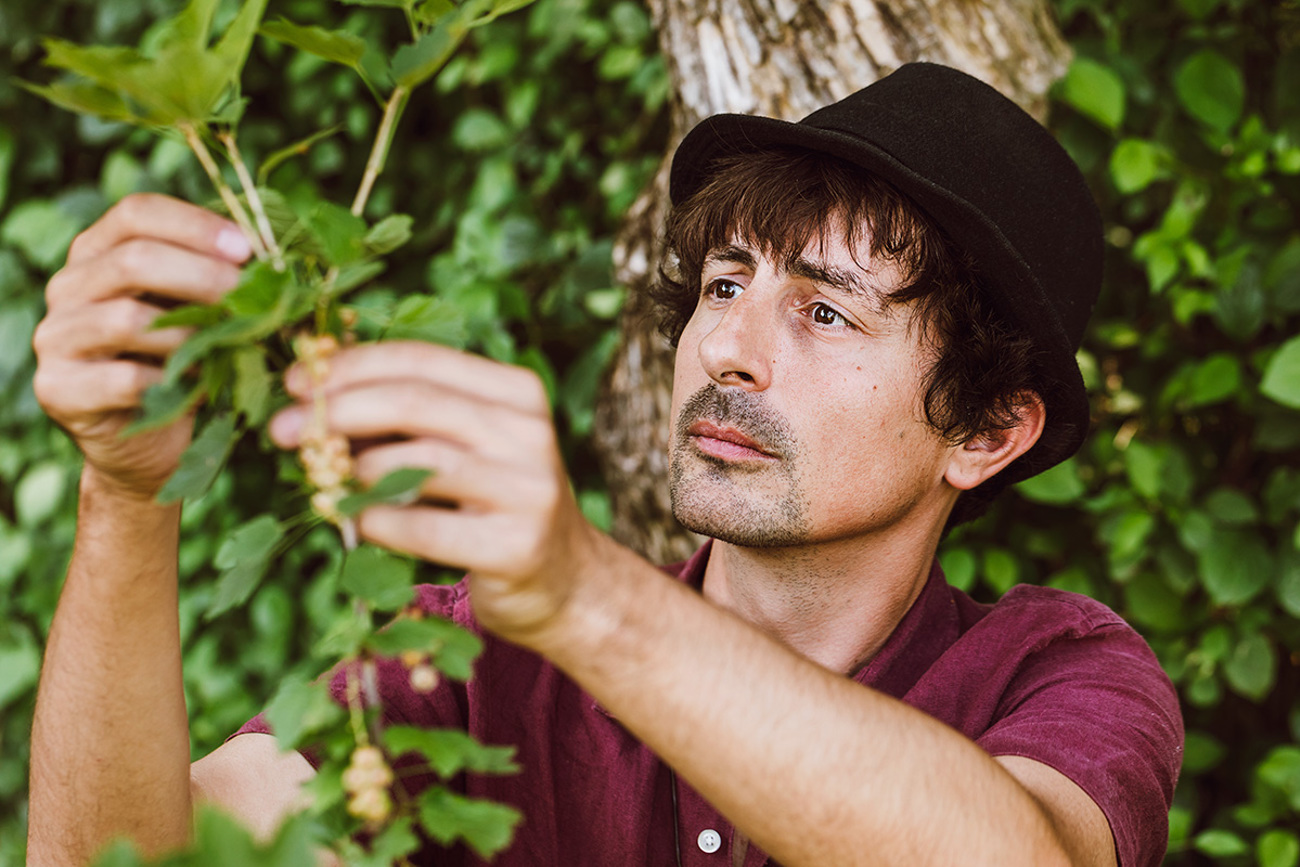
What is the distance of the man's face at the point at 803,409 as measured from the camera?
1.36 meters

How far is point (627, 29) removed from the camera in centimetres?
205

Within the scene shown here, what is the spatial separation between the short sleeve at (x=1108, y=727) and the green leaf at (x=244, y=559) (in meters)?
0.81

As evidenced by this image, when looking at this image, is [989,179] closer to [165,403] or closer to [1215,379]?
[1215,379]

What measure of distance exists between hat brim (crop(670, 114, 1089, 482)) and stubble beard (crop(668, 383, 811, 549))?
0.36m

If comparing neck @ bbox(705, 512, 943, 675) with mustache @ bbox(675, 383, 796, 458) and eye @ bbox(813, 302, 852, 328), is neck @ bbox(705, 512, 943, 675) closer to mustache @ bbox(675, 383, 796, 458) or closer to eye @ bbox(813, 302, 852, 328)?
mustache @ bbox(675, 383, 796, 458)

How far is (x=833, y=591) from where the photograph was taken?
1.54 metres

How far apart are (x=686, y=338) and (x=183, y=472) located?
97 cm

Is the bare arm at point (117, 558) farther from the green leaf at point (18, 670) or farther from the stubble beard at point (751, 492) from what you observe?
the green leaf at point (18, 670)

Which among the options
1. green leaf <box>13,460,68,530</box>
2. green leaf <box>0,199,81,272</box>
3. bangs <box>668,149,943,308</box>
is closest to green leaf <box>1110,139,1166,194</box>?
bangs <box>668,149,943,308</box>

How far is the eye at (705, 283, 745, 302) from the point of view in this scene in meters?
1.54

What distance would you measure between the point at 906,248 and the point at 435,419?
3.09 ft

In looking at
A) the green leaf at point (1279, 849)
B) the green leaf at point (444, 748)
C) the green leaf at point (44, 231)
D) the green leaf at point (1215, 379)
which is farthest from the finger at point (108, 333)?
the green leaf at point (1279, 849)

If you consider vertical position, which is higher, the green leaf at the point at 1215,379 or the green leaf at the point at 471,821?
the green leaf at the point at 471,821

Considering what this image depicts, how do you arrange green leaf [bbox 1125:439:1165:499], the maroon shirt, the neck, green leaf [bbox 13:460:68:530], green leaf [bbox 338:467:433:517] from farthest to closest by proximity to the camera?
green leaf [bbox 13:460:68:530] → green leaf [bbox 1125:439:1165:499] → the neck → the maroon shirt → green leaf [bbox 338:467:433:517]
